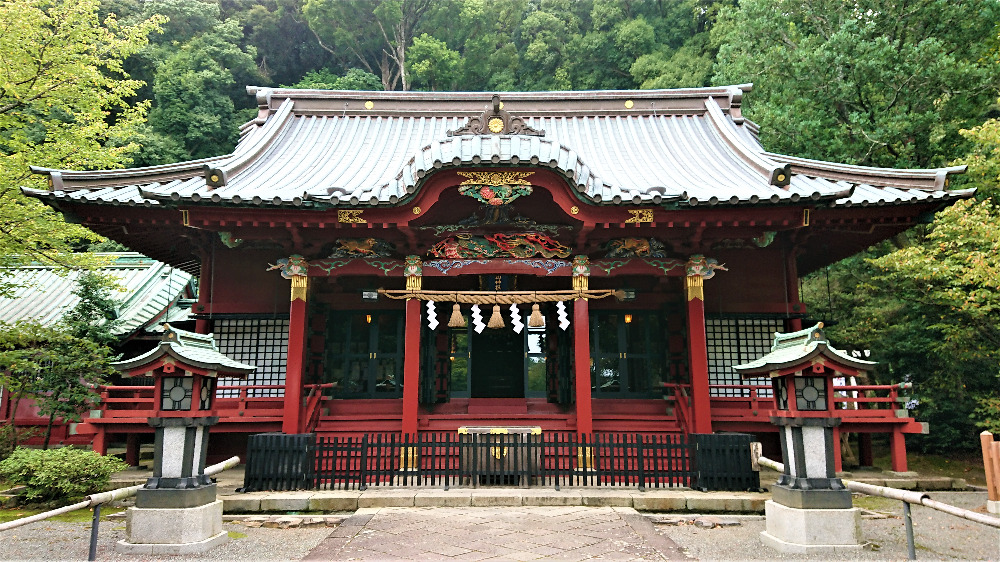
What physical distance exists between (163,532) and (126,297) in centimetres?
1276

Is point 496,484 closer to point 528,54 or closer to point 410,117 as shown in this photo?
point 410,117

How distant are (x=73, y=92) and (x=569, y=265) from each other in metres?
10.6

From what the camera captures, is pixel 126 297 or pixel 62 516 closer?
pixel 62 516

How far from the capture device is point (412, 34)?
40.1 metres

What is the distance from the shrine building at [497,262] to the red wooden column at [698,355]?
35mm

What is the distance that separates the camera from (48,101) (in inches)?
463

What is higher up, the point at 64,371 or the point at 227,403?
the point at 64,371

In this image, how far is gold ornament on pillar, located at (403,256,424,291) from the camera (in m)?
11.0

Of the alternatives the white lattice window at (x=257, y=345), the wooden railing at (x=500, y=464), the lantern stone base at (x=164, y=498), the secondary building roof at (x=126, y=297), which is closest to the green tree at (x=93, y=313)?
the secondary building roof at (x=126, y=297)

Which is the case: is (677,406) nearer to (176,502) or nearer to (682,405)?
(682,405)

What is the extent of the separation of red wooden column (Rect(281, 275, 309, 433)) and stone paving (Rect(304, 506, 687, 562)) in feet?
9.89

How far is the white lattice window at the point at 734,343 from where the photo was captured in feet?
40.2

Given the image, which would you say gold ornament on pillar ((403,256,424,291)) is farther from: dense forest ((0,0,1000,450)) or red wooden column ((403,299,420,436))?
dense forest ((0,0,1000,450))

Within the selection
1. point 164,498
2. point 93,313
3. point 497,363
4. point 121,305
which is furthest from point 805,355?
point 121,305
